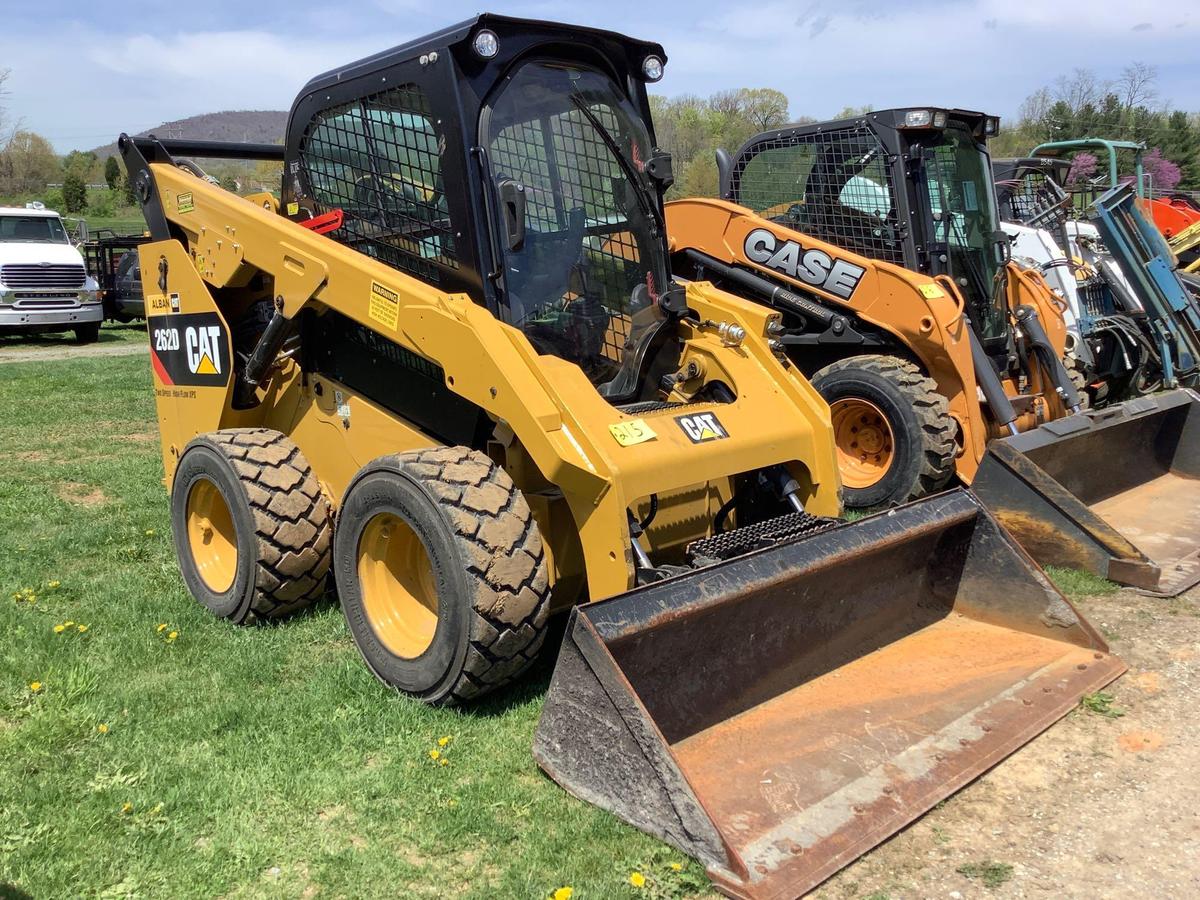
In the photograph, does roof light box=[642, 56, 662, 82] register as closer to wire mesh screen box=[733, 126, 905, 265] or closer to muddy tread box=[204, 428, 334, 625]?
muddy tread box=[204, 428, 334, 625]

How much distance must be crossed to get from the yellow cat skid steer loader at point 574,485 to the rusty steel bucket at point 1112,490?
1214mm

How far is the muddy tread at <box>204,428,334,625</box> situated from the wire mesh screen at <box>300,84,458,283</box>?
3.18ft

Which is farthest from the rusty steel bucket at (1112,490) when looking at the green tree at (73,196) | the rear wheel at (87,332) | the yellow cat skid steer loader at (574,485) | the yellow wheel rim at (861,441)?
the green tree at (73,196)

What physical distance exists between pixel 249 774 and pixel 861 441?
15.0 ft

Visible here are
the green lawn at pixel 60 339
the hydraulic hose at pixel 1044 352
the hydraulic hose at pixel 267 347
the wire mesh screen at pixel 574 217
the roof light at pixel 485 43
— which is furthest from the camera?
the green lawn at pixel 60 339

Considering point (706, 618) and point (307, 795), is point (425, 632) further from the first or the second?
point (706, 618)

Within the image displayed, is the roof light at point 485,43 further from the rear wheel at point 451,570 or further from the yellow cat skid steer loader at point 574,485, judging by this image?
the rear wheel at point 451,570

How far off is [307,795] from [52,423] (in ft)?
25.6

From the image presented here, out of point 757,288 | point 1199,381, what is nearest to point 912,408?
point 757,288

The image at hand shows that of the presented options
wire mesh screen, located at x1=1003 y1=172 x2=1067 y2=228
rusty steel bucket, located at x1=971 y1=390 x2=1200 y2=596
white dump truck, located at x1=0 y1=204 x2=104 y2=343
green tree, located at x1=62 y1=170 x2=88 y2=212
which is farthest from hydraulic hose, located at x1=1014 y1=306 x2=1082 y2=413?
green tree, located at x1=62 y1=170 x2=88 y2=212

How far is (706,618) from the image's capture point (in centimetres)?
336

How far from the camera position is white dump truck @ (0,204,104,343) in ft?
56.9

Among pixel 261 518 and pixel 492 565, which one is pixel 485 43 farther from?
pixel 261 518

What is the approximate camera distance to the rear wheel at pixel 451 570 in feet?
11.1
